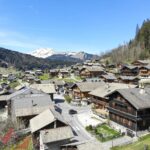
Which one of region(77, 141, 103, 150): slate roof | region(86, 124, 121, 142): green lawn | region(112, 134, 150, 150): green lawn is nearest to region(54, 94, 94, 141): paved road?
region(86, 124, 121, 142): green lawn

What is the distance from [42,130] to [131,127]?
15779 mm

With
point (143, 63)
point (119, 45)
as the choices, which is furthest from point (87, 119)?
point (119, 45)

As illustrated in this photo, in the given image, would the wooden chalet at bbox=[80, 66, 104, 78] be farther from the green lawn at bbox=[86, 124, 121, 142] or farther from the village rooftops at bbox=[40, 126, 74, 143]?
the village rooftops at bbox=[40, 126, 74, 143]

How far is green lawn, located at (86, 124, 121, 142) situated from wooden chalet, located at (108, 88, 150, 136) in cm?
144

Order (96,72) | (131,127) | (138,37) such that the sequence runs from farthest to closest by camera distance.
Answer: (138,37) < (96,72) < (131,127)

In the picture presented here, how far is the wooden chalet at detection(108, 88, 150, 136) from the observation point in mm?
41406

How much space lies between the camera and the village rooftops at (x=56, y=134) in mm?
37131

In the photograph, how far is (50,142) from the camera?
36812 mm

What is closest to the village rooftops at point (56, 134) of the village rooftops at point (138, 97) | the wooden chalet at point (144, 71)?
the village rooftops at point (138, 97)

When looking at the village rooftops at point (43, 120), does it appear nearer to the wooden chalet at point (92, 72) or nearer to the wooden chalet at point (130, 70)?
the wooden chalet at point (130, 70)

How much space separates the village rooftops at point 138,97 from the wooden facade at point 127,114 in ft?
3.16

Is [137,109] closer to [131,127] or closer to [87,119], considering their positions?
[131,127]

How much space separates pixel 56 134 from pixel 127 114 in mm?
13693

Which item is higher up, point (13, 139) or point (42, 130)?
point (42, 130)
